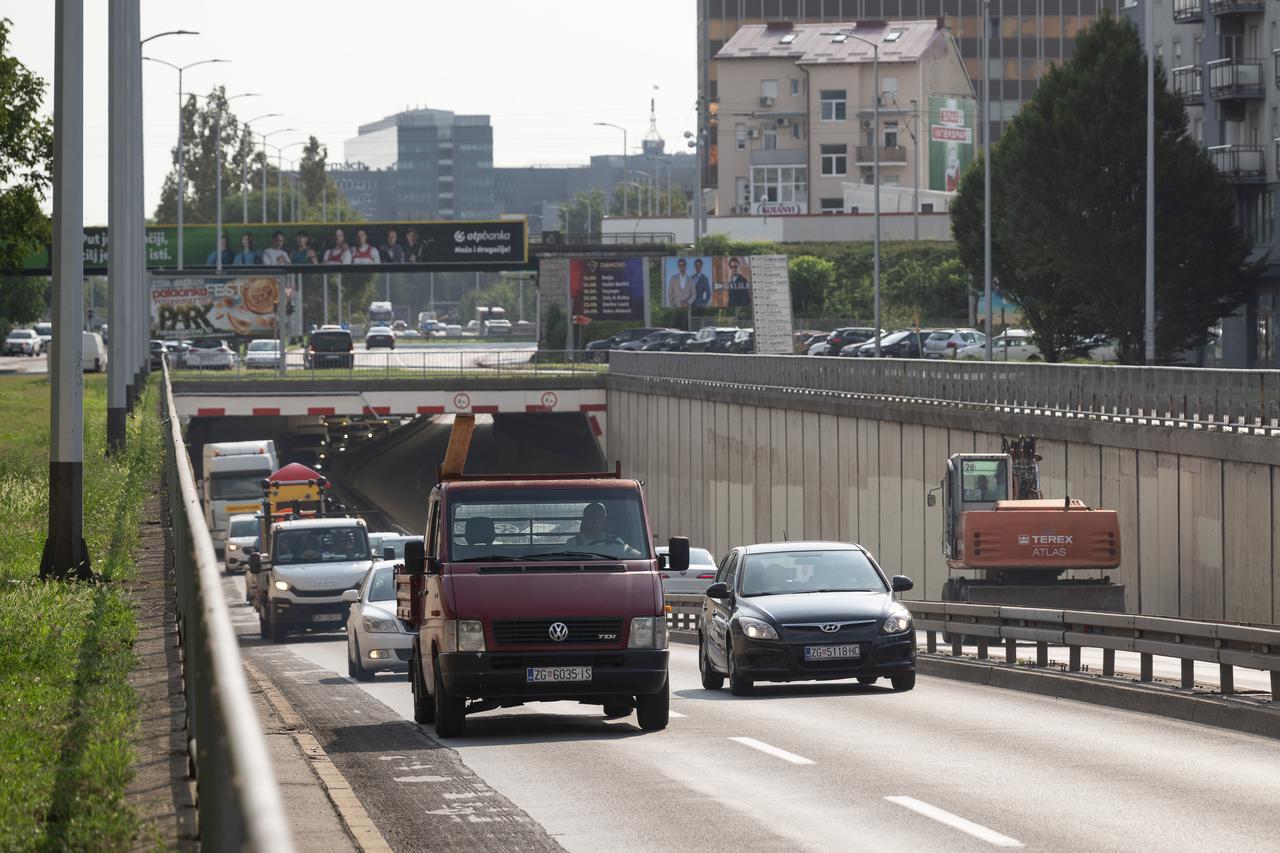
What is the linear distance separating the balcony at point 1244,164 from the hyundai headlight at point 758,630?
52966mm

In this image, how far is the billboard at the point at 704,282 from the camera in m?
91.1

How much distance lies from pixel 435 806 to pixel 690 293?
263 feet

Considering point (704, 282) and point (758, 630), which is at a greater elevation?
point (704, 282)

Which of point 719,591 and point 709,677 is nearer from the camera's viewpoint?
point 719,591

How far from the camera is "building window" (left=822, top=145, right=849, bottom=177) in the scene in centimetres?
13325

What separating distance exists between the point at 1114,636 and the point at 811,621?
9.65 ft

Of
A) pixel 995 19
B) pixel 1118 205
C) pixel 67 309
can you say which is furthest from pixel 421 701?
pixel 995 19

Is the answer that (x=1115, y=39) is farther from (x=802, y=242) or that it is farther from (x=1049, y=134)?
(x=802, y=242)

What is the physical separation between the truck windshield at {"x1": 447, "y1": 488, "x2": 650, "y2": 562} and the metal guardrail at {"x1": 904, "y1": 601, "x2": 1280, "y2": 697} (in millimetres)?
4881

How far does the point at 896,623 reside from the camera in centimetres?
1944

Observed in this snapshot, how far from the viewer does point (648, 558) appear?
50.4ft

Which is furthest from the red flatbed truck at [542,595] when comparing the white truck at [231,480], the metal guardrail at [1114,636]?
the white truck at [231,480]

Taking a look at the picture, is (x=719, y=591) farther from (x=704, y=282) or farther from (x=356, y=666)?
(x=704, y=282)

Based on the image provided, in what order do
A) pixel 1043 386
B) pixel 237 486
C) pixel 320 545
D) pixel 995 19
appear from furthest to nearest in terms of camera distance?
pixel 995 19 < pixel 237 486 < pixel 1043 386 < pixel 320 545
